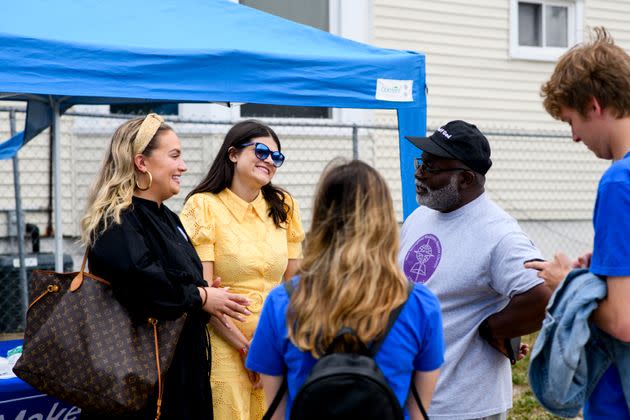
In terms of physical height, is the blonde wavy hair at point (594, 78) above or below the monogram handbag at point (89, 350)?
above

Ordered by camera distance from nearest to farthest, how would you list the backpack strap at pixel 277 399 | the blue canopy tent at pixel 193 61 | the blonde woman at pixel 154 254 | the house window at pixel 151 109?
the backpack strap at pixel 277 399, the blonde woman at pixel 154 254, the blue canopy tent at pixel 193 61, the house window at pixel 151 109

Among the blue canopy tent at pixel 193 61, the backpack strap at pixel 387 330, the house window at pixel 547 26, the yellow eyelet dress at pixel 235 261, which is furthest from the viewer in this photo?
the house window at pixel 547 26

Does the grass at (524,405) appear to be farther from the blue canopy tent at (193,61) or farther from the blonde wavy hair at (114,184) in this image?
the blonde wavy hair at (114,184)

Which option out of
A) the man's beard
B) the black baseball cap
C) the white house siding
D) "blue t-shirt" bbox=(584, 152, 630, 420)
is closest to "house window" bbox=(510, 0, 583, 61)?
the white house siding

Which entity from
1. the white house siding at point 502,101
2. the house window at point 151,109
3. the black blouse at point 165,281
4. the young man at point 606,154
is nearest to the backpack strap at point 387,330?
the young man at point 606,154

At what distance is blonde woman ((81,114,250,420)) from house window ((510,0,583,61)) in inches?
332

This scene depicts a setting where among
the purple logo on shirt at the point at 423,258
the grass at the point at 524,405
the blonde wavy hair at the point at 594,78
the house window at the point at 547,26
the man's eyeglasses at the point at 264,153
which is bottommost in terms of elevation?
the grass at the point at 524,405

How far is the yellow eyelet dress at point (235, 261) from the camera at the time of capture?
11.2 ft

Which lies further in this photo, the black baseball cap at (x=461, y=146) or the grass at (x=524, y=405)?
the grass at (x=524, y=405)

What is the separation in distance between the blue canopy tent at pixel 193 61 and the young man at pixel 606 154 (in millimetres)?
2028

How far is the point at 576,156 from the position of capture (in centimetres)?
1099

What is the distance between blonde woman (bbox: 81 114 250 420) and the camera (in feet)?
9.79

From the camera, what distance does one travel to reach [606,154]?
7.09 ft

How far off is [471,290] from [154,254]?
1.21 m
